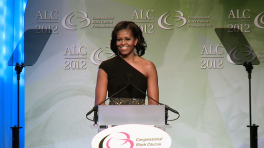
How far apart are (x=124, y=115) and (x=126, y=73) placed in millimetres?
875

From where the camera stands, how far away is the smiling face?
268cm

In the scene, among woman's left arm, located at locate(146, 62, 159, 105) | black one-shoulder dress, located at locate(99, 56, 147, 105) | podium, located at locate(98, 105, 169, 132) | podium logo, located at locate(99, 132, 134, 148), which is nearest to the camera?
podium logo, located at locate(99, 132, 134, 148)

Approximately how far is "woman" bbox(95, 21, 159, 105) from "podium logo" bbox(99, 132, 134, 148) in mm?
960

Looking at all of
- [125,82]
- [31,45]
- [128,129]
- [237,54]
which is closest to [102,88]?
[125,82]

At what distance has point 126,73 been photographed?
8.63 ft

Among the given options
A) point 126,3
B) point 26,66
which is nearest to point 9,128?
point 26,66

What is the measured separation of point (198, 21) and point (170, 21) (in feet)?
1.35

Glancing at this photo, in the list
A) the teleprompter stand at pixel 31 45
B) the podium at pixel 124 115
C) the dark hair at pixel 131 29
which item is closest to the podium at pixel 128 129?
the podium at pixel 124 115

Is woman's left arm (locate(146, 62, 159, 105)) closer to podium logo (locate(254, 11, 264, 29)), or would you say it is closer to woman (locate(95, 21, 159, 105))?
woman (locate(95, 21, 159, 105))

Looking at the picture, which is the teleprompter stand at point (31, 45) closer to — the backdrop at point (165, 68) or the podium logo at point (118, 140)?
the backdrop at point (165, 68)

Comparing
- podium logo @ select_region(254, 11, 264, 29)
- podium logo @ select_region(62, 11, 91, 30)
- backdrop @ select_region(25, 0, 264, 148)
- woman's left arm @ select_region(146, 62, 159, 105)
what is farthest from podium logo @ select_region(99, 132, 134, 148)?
podium logo @ select_region(254, 11, 264, 29)

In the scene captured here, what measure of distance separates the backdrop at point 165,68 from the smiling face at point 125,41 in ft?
5.49

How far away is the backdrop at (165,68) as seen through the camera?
4.36 m

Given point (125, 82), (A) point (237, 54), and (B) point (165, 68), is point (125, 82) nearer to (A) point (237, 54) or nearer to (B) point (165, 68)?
(B) point (165, 68)
